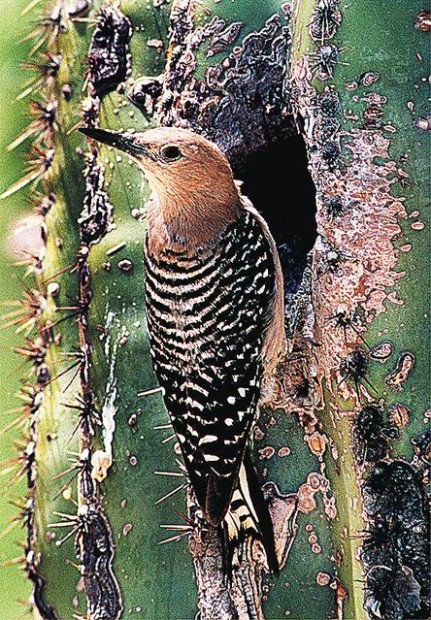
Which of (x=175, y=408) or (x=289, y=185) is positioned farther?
(x=289, y=185)


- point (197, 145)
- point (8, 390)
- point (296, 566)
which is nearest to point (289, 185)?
point (197, 145)

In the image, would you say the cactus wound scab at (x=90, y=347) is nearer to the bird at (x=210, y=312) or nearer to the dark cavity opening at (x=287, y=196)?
the bird at (x=210, y=312)

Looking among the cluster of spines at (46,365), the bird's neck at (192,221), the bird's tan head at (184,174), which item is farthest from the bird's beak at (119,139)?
the cluster of spines at (46,365)

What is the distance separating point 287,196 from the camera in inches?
68.5

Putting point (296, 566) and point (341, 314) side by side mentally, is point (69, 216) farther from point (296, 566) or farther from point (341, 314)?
point (296, 566)

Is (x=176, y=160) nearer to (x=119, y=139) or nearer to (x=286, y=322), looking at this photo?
(x=119, y=139)

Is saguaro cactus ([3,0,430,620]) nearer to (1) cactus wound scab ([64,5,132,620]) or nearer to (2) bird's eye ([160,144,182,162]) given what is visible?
(1) cactus wound scab ([64,5,132,620])

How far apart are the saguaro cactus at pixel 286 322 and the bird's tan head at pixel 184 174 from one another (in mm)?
107

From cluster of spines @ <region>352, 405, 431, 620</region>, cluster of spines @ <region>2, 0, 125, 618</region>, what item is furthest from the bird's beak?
cluster of spines @ <region>352, 405, 431, 620</region>

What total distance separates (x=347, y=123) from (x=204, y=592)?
2.46 feet

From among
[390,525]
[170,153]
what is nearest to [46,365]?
[170,153]

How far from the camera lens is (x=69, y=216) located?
67.5 inches

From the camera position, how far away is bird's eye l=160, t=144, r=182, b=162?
4.80 ft

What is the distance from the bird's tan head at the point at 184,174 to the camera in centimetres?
146
